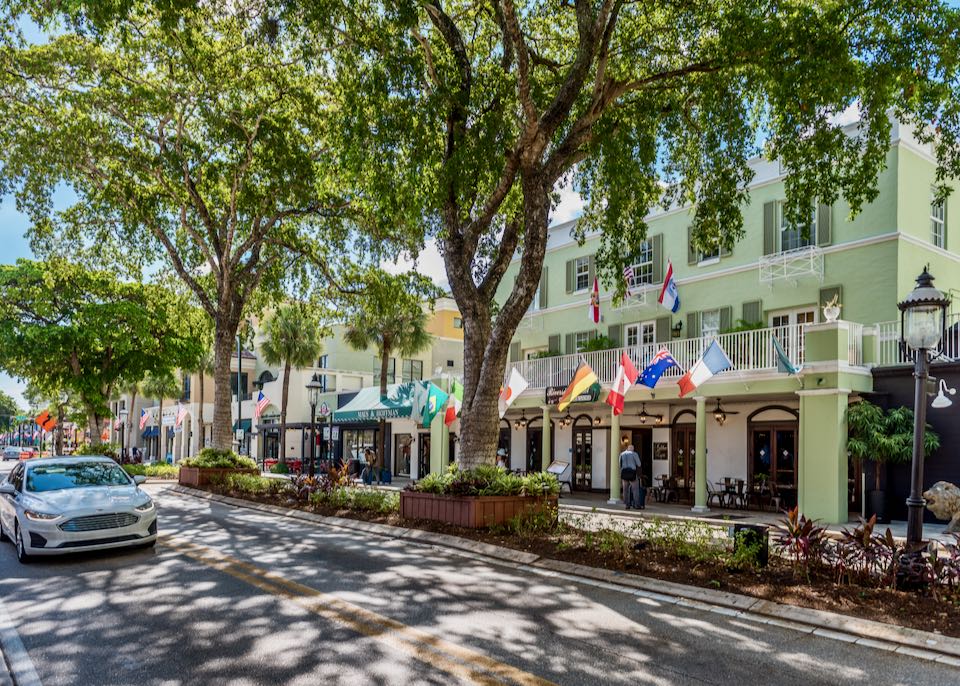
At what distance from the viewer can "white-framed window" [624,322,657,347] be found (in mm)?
25219

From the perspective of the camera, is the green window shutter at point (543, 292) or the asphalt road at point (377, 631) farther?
the green window shutter at point (543, 292)

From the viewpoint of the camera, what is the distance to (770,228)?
21703 mm

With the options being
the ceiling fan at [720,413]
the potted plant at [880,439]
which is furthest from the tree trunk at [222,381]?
the potted plant at [880,439]

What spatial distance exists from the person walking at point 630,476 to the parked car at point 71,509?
12219mm

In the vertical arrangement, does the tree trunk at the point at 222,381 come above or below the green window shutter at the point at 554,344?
below

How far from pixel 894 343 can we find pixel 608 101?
996 cm

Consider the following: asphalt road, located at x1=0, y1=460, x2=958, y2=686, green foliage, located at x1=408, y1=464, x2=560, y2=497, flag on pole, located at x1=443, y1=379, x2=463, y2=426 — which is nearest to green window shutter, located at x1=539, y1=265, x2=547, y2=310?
flag on pole, located at x1=443, y1=379, x2=463, y2=426

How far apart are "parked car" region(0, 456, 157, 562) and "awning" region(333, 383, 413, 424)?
18.1 m

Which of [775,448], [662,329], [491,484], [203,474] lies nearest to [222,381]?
[203,474]

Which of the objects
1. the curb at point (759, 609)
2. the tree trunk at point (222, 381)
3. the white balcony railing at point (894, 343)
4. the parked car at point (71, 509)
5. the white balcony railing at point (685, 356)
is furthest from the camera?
the tree trunk at point (222, 381)

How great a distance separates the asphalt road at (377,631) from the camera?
570 centimetres

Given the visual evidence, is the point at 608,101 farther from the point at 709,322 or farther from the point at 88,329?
the point at 88,329

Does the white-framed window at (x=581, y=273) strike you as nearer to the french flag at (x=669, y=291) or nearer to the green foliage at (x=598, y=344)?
the green foliage at (x=598, y=344)

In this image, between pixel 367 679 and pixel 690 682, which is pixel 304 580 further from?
pixel 690 682
